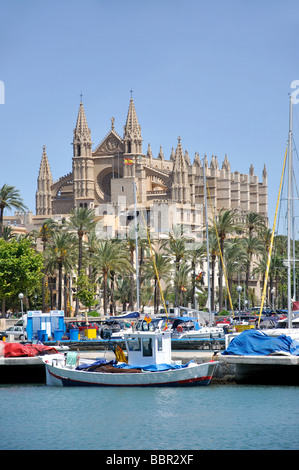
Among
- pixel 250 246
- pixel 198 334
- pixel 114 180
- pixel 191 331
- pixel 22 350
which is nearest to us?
pixel 22 350

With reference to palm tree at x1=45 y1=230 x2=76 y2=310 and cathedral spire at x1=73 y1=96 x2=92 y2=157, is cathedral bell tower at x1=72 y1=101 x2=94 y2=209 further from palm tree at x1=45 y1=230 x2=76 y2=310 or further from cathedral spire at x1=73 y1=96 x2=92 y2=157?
palm tree at x1=45 y1=230 x2=76 y2=310

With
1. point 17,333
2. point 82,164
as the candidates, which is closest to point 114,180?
point 82,164

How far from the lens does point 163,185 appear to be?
143 metres

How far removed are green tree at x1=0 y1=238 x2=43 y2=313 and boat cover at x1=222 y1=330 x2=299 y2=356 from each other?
97.6 ft

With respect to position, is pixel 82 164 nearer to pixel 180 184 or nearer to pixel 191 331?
pixel 180 184

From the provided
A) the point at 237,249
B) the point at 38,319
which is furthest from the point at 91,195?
the point at 38,319

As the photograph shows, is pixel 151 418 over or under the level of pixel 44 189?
under

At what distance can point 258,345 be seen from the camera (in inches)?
1336

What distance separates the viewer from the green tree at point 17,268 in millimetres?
61281

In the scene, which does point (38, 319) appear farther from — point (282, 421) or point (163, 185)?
point (163, 185)

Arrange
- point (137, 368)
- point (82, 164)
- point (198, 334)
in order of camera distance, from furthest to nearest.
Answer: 1. point (82, 164)
2. point (198, 334)
3. point (137, 368)

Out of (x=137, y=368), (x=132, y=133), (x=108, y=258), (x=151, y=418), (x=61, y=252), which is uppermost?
(x=132, y=133)

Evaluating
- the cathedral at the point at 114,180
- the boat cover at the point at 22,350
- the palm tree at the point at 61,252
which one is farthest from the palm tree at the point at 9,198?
the cathedral at the point at 114,180

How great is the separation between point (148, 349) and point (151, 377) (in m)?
1.65
